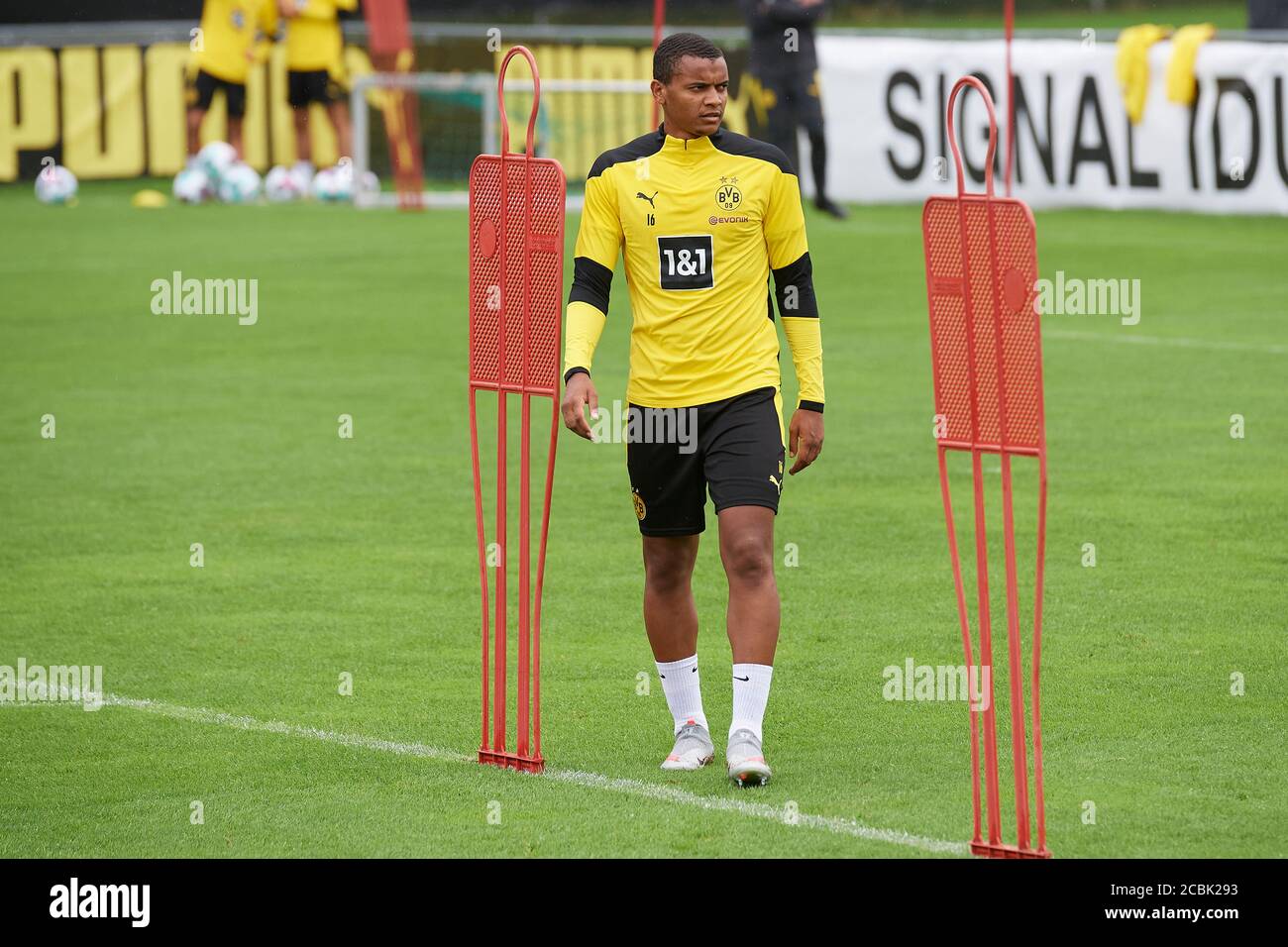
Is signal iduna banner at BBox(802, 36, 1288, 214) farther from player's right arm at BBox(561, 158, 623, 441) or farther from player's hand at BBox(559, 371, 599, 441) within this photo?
player's hand at BBox(559, 371, 599, 441)

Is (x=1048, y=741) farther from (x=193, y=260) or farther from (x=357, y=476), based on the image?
(x=193, y=260)

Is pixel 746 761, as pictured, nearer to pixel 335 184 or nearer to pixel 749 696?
pixel 749 696

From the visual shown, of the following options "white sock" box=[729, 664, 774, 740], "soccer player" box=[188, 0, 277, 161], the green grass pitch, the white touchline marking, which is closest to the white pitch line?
the green grass pitch

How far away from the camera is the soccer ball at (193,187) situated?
84.2 feet

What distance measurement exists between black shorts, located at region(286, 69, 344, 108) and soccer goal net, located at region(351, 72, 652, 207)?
1.46 ft

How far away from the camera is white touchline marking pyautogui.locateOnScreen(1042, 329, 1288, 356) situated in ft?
48.5

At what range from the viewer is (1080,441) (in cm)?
1205

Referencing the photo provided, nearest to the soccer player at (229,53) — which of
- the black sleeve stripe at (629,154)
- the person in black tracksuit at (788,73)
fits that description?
the person in black tracksuit at (788,73)

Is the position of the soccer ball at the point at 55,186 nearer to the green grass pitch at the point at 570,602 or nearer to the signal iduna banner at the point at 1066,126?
the green grass pitch at the point at 570,602

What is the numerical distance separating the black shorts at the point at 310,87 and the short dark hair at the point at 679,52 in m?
20.3

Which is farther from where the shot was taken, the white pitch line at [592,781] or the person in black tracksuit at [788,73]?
the person in black tracksuit at [788,73]

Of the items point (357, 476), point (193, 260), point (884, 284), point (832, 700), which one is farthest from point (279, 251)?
point (832, 700)

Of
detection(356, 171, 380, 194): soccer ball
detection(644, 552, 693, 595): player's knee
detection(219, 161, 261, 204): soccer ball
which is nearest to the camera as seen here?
detection(644, 552, 693, 595): player's knee
